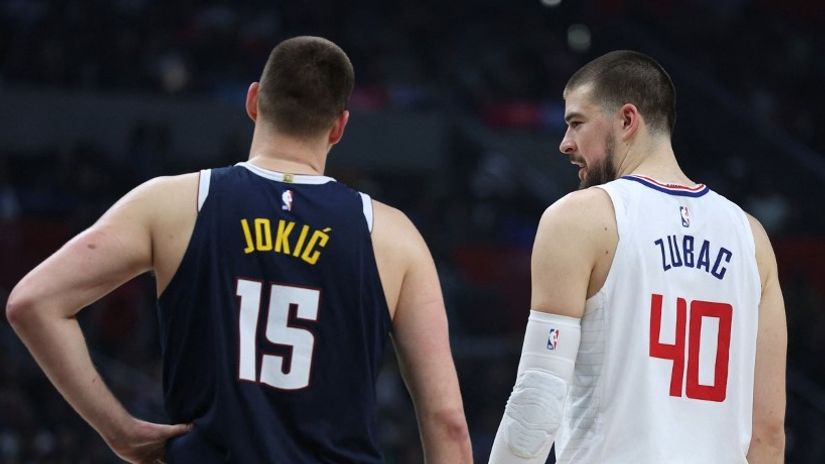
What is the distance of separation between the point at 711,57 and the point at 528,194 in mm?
4880

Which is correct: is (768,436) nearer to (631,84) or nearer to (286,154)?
(631,84)

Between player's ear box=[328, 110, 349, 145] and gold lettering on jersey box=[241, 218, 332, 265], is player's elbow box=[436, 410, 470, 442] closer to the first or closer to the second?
gold lettering on jersey box=[241, 218, 332, 265]

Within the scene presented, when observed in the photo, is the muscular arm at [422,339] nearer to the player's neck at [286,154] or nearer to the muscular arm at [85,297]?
the player's neck at [286,154]

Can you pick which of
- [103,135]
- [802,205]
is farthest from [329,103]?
[802,205]

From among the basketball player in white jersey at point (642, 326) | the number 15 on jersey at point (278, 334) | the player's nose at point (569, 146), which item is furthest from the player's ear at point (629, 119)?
the number 15 on jersey at point (278, 334)

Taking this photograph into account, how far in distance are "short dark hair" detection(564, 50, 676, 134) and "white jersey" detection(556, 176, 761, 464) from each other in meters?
0.26

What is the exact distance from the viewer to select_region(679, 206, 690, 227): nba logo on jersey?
3.61m

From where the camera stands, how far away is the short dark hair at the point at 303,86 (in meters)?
3.22

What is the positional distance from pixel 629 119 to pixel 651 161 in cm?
14

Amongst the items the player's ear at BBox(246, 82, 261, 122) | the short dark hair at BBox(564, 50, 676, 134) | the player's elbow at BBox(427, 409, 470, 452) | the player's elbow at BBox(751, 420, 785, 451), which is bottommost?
the player's elbow at BBox(751, 420, 785, 451)

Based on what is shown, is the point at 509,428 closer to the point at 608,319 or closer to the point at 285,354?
the point at 608,319

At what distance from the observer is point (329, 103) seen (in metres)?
3.25

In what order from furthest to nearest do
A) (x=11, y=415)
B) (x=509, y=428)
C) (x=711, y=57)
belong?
(x=711, y=57)
(x=11, y=415)
(x=509, y=428)

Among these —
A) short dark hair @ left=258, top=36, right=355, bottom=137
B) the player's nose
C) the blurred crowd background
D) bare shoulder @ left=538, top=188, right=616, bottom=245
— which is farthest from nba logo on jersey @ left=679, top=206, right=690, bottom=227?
the blurred crowd background
